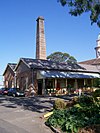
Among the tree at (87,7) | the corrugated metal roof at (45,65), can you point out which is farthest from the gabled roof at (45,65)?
the tree at (87,7)

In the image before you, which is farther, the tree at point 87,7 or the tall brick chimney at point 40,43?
the tall brick chimney at point 40,43

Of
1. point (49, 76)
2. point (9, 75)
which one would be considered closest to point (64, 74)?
point (49, 76)

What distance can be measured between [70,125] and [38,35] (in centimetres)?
3846

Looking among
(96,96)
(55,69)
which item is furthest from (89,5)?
(55,69)

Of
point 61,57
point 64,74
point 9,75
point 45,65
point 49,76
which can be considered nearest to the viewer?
point 49,76

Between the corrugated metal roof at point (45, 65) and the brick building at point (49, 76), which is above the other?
the corrugated metal roof at point (45, 65)

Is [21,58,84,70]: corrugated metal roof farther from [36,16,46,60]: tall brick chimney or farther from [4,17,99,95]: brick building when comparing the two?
[36,16,46,60]: tall brick chimney

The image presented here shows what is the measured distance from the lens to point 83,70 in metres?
43.2

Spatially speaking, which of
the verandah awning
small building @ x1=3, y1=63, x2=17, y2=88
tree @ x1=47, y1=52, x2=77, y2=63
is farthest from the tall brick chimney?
tree @ x1=47, y1=52, x2=77, y2=63

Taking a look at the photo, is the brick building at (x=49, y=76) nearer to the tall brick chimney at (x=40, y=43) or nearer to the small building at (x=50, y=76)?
the small building at (x=50, y=76)

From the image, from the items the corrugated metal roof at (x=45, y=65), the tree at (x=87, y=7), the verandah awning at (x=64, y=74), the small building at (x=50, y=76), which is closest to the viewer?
the tree at (x=87, y=7)

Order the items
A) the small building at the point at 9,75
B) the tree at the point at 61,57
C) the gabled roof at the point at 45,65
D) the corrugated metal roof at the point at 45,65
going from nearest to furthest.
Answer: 1. the gabled roof at the point at 45,65
2. the corrugated metal roof at the point at 45,65
3. the small building at the point at 9,75
4. the tree at the point at 61,57

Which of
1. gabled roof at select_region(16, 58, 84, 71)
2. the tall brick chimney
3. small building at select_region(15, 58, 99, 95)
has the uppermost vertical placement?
the tall brick chimney

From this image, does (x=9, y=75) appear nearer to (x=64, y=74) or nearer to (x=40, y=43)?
(x=40, y=43)
